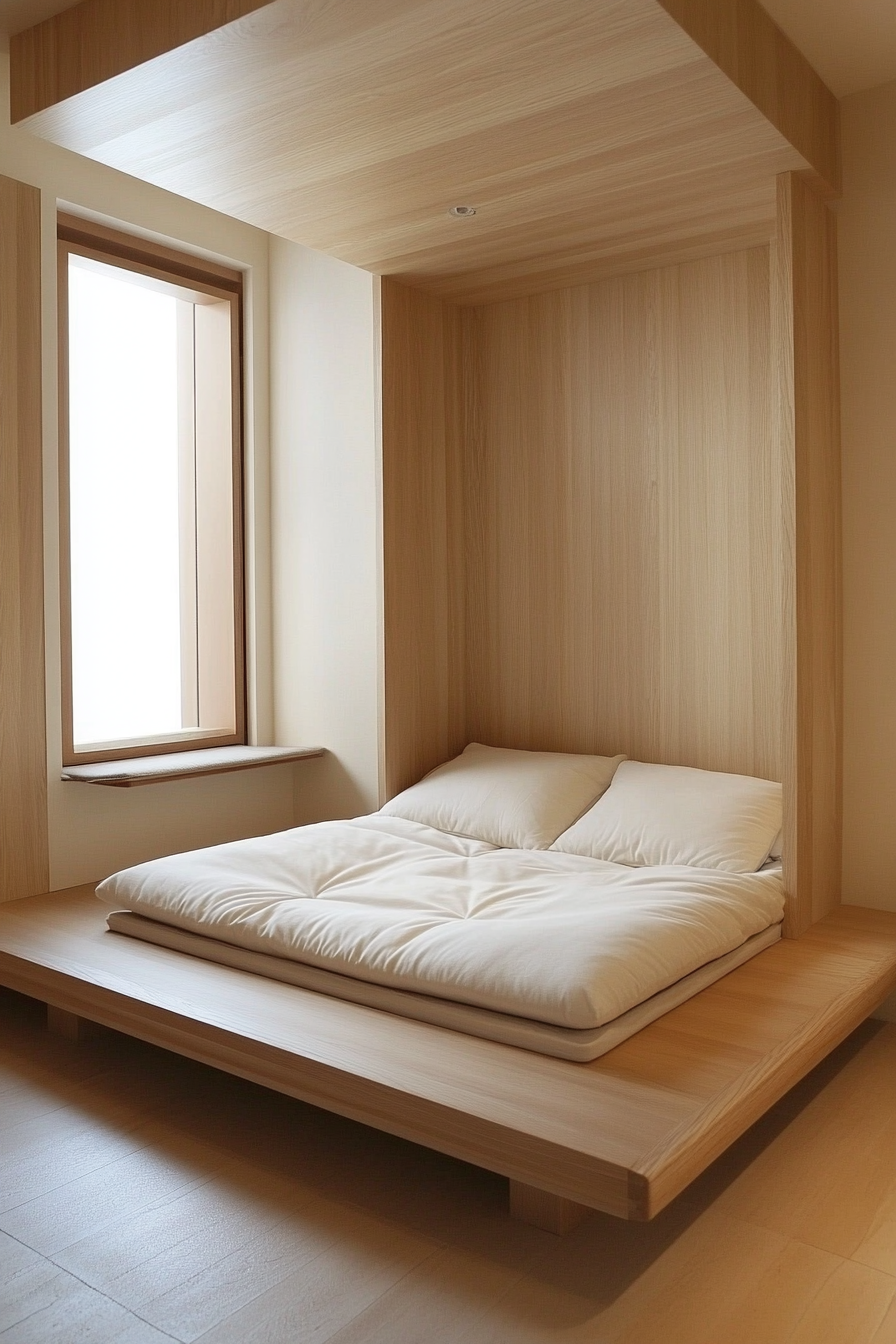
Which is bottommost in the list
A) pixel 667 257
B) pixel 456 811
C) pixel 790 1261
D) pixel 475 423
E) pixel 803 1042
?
pixel 790 1261

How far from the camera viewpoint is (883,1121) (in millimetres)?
2266

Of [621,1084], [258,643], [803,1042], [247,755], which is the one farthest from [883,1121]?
[258,643]

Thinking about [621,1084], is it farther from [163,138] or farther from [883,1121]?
[163,138]

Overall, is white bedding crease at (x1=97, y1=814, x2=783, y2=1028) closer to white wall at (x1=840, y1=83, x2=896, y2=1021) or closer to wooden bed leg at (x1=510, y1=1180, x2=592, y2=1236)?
wooden bed leg at (x1=510, y1=1180, x2=592, y2=1236)

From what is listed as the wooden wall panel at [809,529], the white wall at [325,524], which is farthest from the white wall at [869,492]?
the white wall at [325,524]

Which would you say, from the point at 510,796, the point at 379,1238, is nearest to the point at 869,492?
the point at 510,796

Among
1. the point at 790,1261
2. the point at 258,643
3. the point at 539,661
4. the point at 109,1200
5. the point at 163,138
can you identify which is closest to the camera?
the point at 790,1261

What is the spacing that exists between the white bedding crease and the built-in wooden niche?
1.40ft

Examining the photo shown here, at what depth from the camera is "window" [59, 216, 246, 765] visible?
379cm

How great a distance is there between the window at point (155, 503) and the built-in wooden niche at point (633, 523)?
845 millimetres

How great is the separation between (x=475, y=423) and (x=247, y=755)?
4.63 ft

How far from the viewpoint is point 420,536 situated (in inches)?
143

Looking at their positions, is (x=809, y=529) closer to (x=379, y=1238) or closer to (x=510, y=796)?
Answer: (x=510, y=796)

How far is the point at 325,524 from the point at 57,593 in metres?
Answer: 1.04
